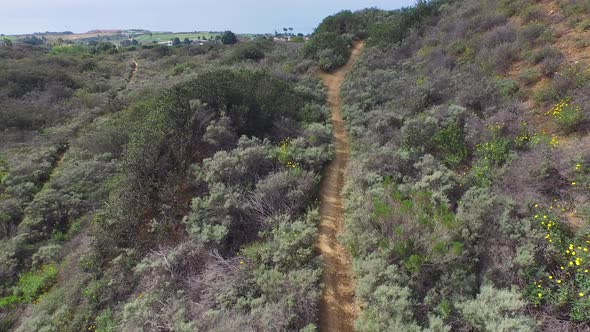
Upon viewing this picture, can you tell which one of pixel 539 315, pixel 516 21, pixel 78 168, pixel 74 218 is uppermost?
pixel 516 21

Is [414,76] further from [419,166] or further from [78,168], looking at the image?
[78,168]

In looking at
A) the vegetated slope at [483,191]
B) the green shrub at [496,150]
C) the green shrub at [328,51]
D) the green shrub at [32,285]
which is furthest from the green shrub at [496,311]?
the green shrub at [328,51]

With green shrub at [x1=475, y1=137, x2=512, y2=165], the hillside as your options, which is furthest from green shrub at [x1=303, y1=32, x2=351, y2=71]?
green shrub at [x1=475, y1=137, x2=512, y2=165]

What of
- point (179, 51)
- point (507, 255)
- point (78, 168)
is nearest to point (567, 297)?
Answer: point (507, 255)

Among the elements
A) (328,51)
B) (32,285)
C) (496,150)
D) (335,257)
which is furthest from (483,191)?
(328,51)

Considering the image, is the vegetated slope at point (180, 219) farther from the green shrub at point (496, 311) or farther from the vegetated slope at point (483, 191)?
the green shrub at point (496, 311)

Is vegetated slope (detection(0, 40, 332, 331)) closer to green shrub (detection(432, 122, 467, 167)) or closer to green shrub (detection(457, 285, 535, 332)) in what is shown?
green shrub (detection(457, 285, 535, 332))
